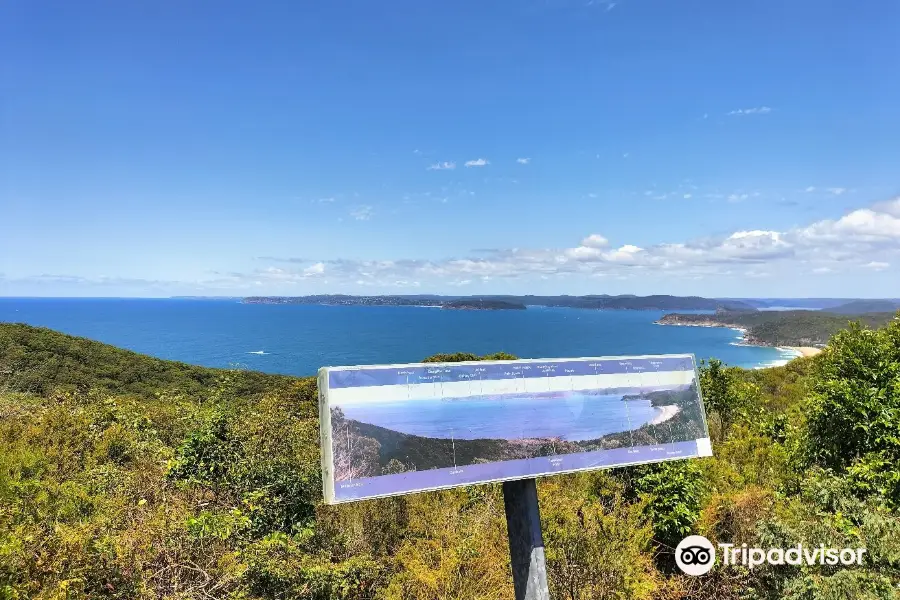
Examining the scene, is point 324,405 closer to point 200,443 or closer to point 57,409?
point 200,443

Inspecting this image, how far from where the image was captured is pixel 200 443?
11.3 meters

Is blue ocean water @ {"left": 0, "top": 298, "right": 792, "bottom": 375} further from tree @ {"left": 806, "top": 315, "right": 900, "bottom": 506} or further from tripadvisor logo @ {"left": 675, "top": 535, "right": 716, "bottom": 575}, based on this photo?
tripadvisor logo @ {"left": 675, "top": 535, "right": 716, "bottom": 575}

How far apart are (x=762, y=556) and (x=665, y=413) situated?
3.64 meters

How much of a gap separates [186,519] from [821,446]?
14721mm

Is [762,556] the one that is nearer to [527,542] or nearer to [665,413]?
[665,413]

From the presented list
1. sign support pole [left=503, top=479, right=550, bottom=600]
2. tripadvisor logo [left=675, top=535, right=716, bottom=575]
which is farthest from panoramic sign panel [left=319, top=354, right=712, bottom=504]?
tripadvisor logo [left=675, top=535, right=716, bottom=575]

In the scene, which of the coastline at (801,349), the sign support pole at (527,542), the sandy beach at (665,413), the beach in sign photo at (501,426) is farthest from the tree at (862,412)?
the coastline at (801,349)

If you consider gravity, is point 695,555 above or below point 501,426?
below

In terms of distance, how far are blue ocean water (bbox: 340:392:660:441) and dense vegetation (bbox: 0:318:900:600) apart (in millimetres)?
3340

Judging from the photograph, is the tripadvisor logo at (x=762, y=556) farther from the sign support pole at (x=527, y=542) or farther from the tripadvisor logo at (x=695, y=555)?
the sign support pole at (x=527, y=542)

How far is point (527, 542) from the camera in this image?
5355 millimetres

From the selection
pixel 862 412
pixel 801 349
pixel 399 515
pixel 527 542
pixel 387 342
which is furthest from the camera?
pixel 387 342

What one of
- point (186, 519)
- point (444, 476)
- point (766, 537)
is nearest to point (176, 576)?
point (186, 519)

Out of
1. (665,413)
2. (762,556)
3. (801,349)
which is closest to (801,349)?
(801,349)
